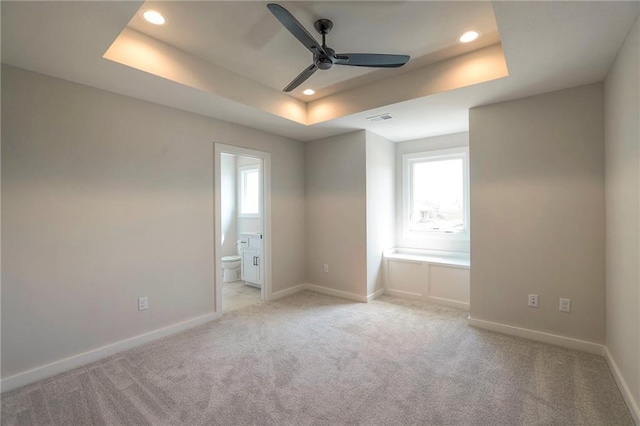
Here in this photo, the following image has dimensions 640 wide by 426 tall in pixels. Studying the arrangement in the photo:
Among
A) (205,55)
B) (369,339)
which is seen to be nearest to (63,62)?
(205,55)

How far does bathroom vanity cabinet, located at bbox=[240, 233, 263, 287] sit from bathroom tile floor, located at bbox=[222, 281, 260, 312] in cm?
15

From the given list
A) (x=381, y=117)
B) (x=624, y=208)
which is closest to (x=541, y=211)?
(x=624, y=208)

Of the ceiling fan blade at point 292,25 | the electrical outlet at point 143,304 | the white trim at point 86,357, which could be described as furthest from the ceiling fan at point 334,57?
the white trim at point 86,357

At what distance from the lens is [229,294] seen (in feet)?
14.9

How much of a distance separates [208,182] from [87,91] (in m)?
1.36

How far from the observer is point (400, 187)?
4812 mm

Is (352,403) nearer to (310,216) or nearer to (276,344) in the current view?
(276,344)

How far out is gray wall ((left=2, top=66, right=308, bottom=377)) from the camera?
2.23m

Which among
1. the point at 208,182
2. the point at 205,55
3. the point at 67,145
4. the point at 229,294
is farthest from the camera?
the point at 229,294

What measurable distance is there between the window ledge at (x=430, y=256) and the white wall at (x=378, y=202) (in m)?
0.14

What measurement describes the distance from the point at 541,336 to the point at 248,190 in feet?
16.8

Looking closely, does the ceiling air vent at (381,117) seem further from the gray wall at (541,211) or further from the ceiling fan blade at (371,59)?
the ceiling fan blade at (371,59)

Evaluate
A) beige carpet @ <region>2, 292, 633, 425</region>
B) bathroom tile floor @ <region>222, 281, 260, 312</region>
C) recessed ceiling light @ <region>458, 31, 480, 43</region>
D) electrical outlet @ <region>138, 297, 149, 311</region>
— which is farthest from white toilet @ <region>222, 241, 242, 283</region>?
recessed ceiling light @ <region>458, 31, 480, 43</region>

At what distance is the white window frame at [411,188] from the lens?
13.9 feet
